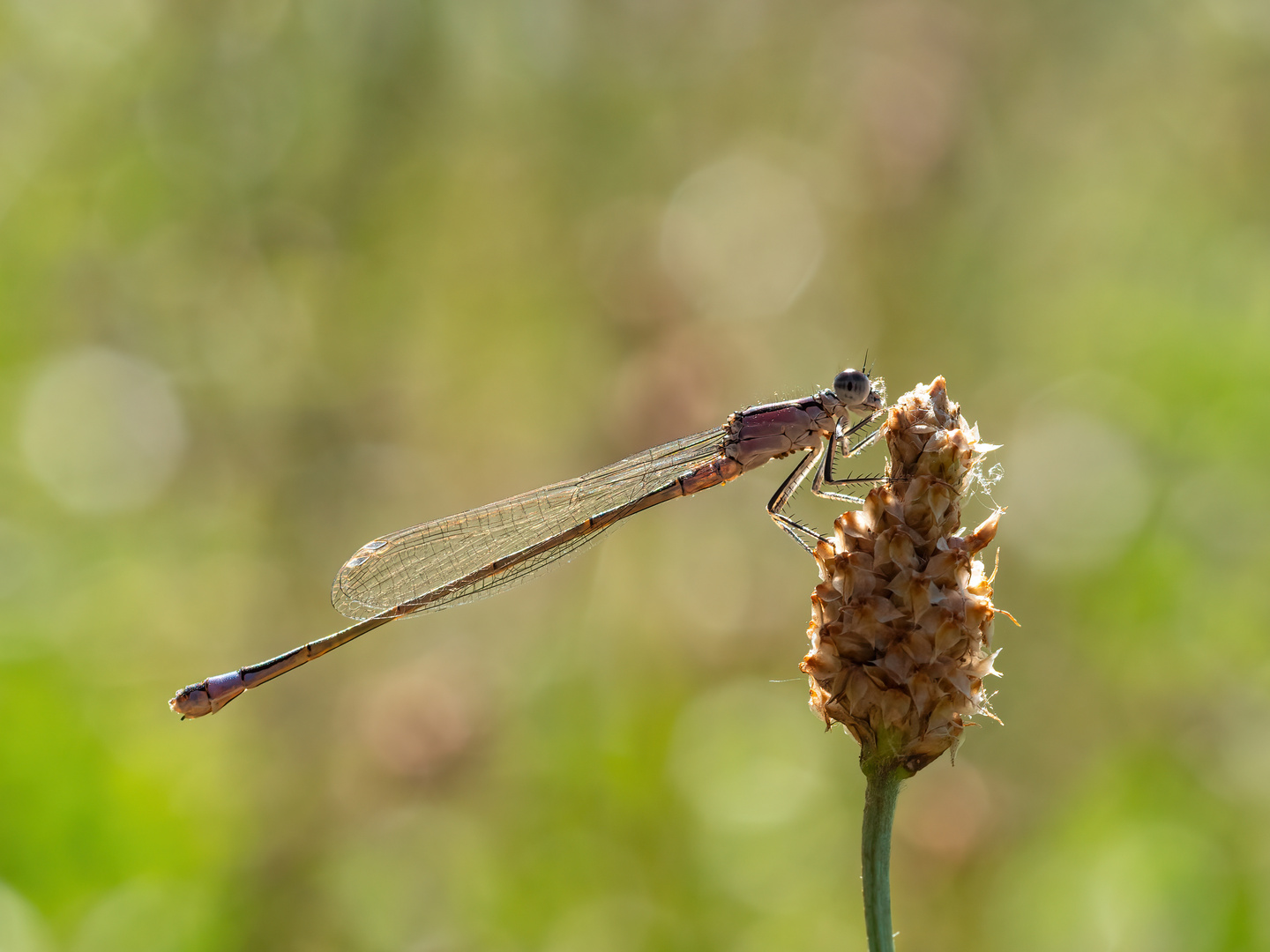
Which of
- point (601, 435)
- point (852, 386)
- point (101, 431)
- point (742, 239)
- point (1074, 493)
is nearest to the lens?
point (852, 386)

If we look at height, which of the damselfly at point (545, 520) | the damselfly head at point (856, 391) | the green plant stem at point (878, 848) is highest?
the damselfly at point (545, 520)

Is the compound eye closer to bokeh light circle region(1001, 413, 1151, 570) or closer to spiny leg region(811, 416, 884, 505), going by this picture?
spiny leg region(811, 416, 884, 505)

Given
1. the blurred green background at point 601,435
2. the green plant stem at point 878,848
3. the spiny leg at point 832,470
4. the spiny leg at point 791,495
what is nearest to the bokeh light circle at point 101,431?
the blurred green background at point 601,435

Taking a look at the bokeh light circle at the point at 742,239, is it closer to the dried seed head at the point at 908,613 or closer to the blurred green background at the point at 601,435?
the blurred green background at the point at 601,435

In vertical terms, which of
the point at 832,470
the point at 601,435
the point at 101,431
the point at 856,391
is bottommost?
the point at 832,470

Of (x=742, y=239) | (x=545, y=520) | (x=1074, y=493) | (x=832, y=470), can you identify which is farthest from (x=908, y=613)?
(x=742, y=239)

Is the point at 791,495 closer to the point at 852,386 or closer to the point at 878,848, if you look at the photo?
the point at 852,386

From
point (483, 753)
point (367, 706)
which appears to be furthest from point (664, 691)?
point (367, 706)
